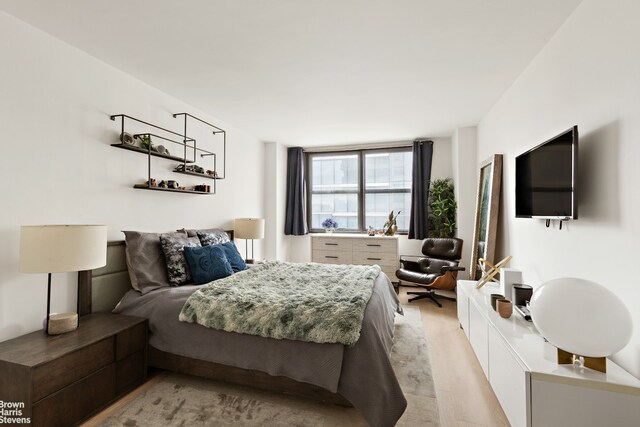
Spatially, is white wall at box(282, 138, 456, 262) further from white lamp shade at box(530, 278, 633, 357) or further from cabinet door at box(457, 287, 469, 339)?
white lamp shade at box(530, 278, 633, 357)

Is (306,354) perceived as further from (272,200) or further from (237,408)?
(272,200)

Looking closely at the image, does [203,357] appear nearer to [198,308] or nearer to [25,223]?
[198,308]

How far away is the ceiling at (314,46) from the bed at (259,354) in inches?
66.3

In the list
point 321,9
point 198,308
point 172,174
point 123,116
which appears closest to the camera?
point 321,9

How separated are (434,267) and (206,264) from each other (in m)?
3.19

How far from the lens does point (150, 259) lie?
2719 mm

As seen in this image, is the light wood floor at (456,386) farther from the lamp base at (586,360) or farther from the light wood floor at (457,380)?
the lamp base at (586,360)

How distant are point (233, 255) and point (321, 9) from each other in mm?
2475

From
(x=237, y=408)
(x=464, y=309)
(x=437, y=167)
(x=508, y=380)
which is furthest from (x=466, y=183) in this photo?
(x=237, y=408)

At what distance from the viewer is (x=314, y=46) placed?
2.35 metres

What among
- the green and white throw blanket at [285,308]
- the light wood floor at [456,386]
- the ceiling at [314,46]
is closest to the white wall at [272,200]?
the ceiling at [314,46]

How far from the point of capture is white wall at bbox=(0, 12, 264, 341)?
6.59ft

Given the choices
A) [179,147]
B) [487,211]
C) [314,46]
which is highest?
[314,46]

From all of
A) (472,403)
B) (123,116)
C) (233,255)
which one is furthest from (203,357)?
(123,116)
